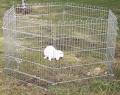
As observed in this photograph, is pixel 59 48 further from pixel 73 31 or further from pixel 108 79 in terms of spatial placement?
pixel 108 79

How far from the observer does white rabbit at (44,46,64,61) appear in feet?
28.1

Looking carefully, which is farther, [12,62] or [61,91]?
[12,62]

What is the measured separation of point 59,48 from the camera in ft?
30.5

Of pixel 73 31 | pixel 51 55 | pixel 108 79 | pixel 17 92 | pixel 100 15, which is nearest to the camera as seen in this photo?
pixel 17 92

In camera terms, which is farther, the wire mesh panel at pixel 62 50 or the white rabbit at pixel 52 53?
the white rabbit at pixel 52 53

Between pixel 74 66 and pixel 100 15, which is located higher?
pixel 100 15

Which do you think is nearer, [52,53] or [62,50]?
[52,53]

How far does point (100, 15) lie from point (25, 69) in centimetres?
421

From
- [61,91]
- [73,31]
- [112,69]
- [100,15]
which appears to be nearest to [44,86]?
[61,91]

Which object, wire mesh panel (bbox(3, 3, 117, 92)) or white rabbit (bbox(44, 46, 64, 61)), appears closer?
wire mesh panel (bbox(3, 3, 117, 92))

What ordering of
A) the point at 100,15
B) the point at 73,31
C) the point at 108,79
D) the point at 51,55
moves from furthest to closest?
the point at 100,15 → the point at 73,31 → the point at 51,55 → the point at 108,79

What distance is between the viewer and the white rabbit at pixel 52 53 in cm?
856

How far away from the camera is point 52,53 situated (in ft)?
28.1

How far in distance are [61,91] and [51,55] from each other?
1.41 meters
